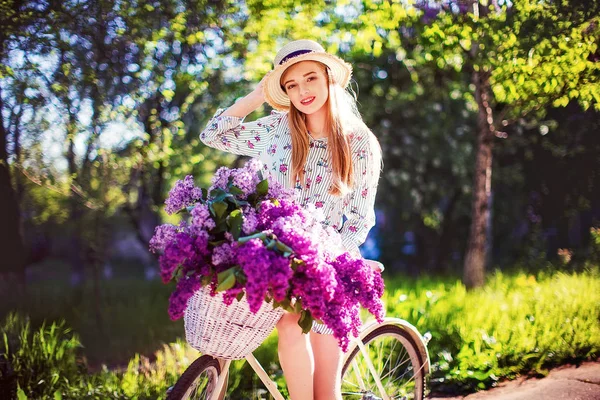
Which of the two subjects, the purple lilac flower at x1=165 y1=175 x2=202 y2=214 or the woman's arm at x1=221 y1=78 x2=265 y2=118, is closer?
the purple lilac flower at x1=165 y1=175 x2=202 y2=214

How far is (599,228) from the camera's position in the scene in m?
5.29

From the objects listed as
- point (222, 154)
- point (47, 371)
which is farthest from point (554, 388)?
point (222, 154)

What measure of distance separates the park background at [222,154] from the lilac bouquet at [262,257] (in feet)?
5.27

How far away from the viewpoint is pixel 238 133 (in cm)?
306

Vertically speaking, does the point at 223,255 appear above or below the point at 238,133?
below

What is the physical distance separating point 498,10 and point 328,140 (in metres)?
1.89

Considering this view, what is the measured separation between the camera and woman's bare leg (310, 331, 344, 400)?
2.63 m

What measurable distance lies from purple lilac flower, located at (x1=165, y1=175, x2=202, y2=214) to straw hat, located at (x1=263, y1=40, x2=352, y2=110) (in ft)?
2.57

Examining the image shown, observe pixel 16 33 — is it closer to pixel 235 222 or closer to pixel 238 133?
pixel 238 133

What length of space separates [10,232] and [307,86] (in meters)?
3.02

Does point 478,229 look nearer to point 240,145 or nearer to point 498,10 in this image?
point 498,10

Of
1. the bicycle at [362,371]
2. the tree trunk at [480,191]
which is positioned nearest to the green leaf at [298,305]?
the bicycle at [362,371]

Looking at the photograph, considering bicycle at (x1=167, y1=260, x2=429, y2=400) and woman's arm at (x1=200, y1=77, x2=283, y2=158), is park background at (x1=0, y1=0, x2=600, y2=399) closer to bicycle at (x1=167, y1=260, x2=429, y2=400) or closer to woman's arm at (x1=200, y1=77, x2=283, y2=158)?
bicycle at (x1=167, y1=260, x2=429, y2=400)

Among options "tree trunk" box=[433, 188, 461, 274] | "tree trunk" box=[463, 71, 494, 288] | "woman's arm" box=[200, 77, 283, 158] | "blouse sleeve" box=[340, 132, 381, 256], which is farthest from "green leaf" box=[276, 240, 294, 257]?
"tree trunk" box=[433, 188, 461, 274]
